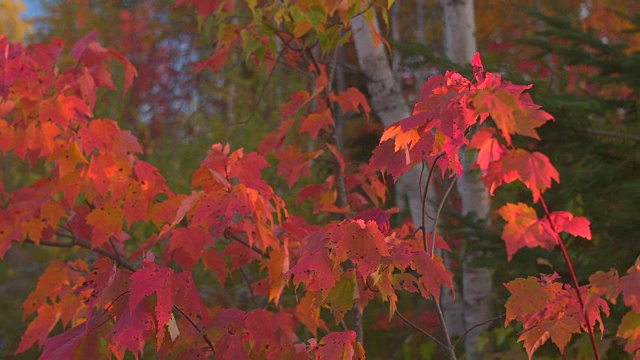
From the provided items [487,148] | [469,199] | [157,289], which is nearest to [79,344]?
[157,289]

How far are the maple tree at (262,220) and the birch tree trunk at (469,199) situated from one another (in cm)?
79

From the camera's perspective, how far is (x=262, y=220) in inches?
88.2

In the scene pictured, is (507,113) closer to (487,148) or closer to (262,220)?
(487,148)

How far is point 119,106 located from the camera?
8.90 m

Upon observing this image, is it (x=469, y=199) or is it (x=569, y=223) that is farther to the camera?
(x=469, y=199)

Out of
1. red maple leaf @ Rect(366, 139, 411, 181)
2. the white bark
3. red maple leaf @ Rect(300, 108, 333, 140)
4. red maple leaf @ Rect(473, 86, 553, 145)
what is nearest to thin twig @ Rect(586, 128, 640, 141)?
the white bark

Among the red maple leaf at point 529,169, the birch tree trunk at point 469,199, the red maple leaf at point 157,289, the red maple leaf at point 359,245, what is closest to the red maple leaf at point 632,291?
the red maple leaf at point 529,169

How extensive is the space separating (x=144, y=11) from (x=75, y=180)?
466 inches

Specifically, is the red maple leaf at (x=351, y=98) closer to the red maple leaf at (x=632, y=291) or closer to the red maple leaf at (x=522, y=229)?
the red maple leaf at (x=522, y=229)

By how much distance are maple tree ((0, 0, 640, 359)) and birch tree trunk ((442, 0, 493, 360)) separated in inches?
31.1

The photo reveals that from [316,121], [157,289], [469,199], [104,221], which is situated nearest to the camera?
[157,289]

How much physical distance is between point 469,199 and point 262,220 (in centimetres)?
174

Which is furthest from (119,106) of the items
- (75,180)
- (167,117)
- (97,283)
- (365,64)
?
(97,283)

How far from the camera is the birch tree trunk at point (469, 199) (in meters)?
3.60
